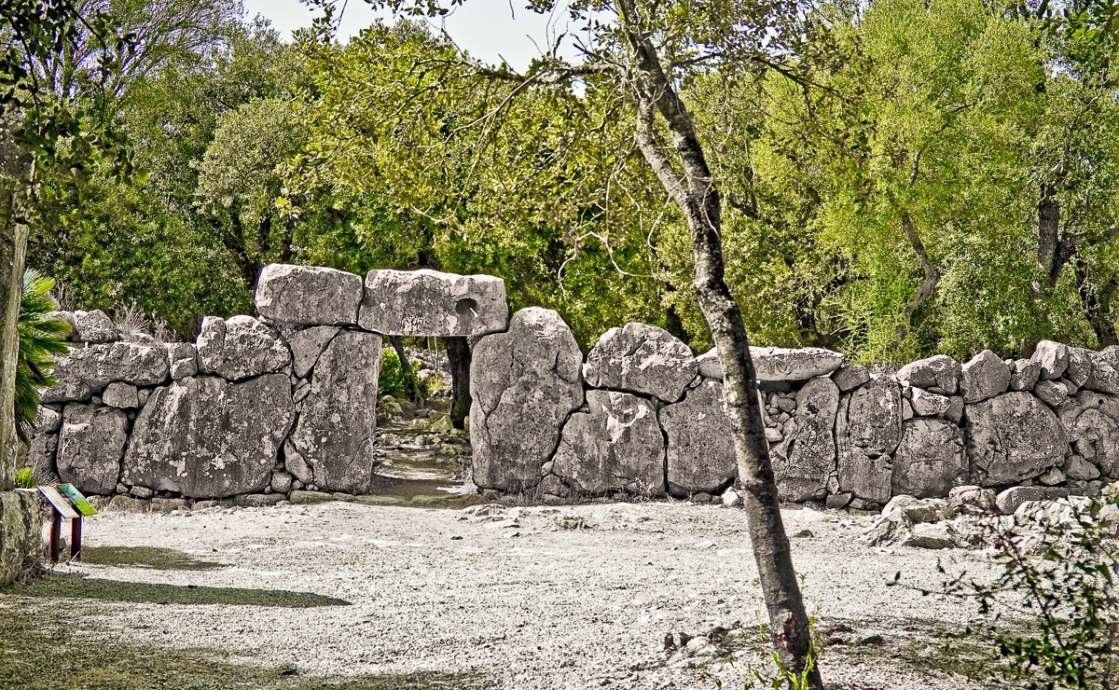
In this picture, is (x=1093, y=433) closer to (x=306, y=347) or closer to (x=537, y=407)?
Result: (x=537, y=407)

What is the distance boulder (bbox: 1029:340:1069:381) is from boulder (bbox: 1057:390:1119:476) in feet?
1.42

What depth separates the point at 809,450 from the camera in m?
12.0

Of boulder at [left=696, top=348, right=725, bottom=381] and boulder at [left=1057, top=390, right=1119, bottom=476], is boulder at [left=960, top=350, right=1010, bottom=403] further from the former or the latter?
boulder at [left=696, top=348, right=725, bottom=381]

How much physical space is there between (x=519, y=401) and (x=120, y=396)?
15.7 ft

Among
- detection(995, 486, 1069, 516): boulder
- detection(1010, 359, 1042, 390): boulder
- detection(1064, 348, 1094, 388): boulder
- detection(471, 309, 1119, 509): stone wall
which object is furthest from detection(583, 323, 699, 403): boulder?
detection(1064, 348, 1094, 388): boulder

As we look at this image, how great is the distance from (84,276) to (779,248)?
42.7ft

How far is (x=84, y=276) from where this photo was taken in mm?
18203

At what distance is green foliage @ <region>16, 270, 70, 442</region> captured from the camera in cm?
803

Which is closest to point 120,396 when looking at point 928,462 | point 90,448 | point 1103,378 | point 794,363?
point 90,448

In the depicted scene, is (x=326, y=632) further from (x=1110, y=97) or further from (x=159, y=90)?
(x=159, y=90)

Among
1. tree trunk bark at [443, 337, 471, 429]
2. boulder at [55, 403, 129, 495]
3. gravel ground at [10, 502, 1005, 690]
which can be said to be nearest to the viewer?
gravel ground at [10, 502, 1005, 690]

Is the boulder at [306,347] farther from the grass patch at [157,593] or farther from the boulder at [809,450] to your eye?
the boulder at [809,450]

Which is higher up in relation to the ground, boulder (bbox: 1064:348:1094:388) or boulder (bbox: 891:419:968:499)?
boulder (bbox: 1064:348:1094:388)

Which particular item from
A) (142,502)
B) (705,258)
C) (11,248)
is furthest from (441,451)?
(705,258)
